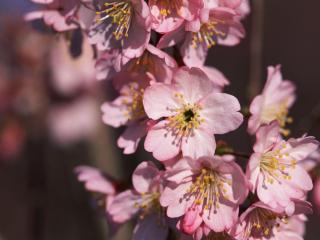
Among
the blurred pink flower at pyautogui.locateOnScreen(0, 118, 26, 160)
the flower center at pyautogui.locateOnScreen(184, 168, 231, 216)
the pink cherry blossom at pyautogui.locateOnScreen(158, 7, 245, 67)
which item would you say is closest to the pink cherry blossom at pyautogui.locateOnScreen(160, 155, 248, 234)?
the flower center at pyautogui.locateOnScreen(184, 168, 231, 216)

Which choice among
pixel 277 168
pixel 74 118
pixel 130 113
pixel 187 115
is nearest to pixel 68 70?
pixel 74 118

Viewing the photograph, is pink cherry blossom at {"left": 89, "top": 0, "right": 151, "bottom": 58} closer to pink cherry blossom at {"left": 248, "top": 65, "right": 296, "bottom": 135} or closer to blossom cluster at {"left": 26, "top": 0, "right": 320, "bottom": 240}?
blossom cluster at {"left": 26, "top": 0, "right": 320, "bottom": 240}

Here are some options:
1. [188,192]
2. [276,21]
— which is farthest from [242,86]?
[188,192]

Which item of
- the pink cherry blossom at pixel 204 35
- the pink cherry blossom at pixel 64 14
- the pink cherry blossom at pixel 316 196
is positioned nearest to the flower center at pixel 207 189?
the pink cherry blossom at pixel 204 35

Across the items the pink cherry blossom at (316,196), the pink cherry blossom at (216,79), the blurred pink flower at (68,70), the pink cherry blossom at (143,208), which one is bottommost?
the blurred pink flower at (68,70)

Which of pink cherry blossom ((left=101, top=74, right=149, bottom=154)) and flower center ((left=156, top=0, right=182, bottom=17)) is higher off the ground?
flower center ((left=156, top=0, right=182, bottom=17))

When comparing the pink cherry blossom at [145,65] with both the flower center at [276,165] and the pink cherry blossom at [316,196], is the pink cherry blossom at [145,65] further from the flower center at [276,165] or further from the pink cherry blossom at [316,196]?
the pink cherry blossom at [316,196]
